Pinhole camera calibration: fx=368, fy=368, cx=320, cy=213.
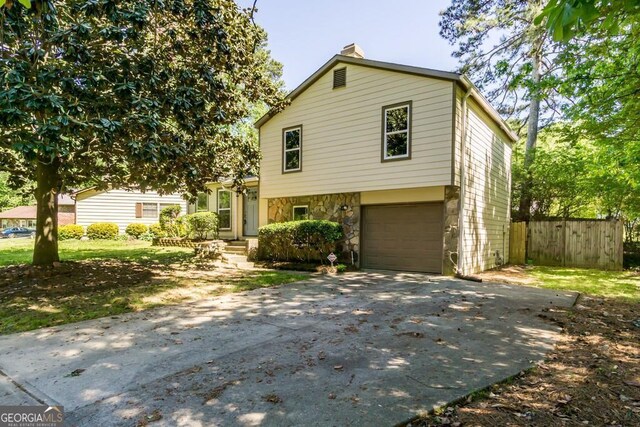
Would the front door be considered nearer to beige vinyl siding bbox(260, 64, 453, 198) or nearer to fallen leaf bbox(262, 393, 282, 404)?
beige vinyl siding bbox(260, 64, 453, 198)

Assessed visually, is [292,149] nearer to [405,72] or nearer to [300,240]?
[300,240]

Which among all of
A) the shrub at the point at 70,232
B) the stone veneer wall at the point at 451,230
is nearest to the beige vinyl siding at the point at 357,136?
the stone veneer wall at the point at 451,230

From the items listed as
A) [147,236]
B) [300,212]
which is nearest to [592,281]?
[300,212]

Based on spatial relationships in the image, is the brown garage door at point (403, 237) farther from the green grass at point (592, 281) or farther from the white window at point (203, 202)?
the white window at point (203, 202)

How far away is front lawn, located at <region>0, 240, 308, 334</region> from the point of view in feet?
19.0

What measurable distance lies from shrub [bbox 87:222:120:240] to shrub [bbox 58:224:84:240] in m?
0.47

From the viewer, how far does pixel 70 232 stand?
2028 cm

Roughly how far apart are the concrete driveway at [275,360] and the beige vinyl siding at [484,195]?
162 inches

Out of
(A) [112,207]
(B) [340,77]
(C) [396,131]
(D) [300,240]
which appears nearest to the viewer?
(C) [396,131]

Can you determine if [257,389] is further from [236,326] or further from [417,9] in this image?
[417,9]

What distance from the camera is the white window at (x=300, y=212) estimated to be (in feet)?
41.2

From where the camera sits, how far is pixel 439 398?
2.94 metres

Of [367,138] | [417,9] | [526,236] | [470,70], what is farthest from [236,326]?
[470,70]

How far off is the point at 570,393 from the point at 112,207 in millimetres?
23540
